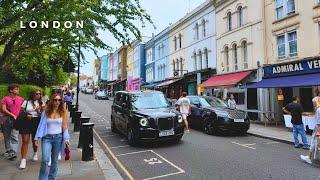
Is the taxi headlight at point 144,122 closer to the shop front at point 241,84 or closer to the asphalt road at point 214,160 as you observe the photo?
the asphalt road at point 214,160

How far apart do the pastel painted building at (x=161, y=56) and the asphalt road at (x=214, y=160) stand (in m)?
A: 28.7

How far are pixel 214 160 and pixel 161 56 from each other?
35.2 meters

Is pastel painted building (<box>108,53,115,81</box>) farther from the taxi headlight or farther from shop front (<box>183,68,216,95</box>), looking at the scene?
the taxi headlight

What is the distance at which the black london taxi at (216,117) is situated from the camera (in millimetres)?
13906

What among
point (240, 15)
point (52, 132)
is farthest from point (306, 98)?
point (52, 132)

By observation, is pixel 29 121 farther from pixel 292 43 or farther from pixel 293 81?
pixel 292 43

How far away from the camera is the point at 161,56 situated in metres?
43.8

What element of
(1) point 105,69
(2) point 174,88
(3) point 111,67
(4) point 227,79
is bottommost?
(2) point 174,88

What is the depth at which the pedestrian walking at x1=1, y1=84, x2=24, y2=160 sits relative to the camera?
8.50 meters

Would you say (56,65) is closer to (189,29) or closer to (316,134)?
(316,134)

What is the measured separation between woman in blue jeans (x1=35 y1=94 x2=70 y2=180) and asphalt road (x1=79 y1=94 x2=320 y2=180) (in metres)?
2.09

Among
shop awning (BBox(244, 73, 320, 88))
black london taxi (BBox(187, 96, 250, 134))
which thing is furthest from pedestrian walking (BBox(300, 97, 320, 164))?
shop awning (BBox(244, 73, 320, 88))

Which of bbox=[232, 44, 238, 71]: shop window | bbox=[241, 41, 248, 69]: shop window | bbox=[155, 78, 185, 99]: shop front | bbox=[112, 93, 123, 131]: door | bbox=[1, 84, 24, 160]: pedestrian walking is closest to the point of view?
bbox=[1, 84, 24, 160]: pedestrian walking

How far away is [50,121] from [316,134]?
6487 millimetres
